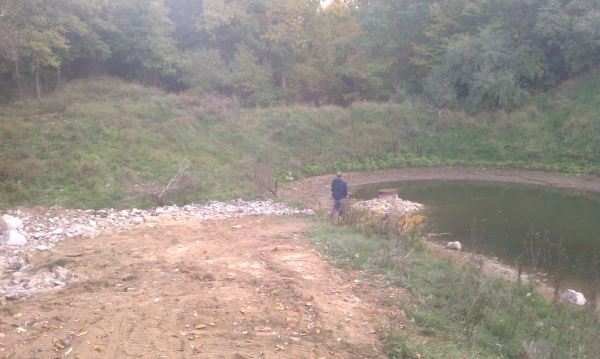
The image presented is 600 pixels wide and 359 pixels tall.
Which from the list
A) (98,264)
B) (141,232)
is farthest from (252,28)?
(98,264)

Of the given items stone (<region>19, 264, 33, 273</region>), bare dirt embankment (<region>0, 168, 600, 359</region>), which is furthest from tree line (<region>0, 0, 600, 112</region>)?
bare dirt embankment (<region>0, 168, 600, 359</region>)

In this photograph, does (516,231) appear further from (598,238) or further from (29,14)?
(29,14)

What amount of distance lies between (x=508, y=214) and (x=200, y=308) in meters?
12.2

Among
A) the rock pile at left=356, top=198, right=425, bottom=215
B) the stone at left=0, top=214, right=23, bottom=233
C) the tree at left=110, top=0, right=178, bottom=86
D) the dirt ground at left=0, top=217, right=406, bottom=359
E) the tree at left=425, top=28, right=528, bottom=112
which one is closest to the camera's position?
the dirt ground at left=0, top=217, right=406, bottom=359

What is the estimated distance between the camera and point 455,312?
19.3ft

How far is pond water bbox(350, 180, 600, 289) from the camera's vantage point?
10.6m

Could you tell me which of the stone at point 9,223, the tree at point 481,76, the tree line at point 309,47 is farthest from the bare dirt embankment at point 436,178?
the stone at point 9,223

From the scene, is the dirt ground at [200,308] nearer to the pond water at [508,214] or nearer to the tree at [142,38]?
the pond water at [508,214]

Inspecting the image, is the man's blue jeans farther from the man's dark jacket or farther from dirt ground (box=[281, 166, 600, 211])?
dirt ground (box=[281, 166, 600, 211])

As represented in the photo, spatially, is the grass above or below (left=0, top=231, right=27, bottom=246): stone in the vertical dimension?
below

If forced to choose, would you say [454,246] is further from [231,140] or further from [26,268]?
[231,140]

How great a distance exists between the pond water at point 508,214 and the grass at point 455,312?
8.75 feet

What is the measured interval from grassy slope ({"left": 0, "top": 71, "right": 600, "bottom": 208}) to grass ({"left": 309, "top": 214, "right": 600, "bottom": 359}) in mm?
8294

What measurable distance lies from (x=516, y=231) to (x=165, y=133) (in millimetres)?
15818
